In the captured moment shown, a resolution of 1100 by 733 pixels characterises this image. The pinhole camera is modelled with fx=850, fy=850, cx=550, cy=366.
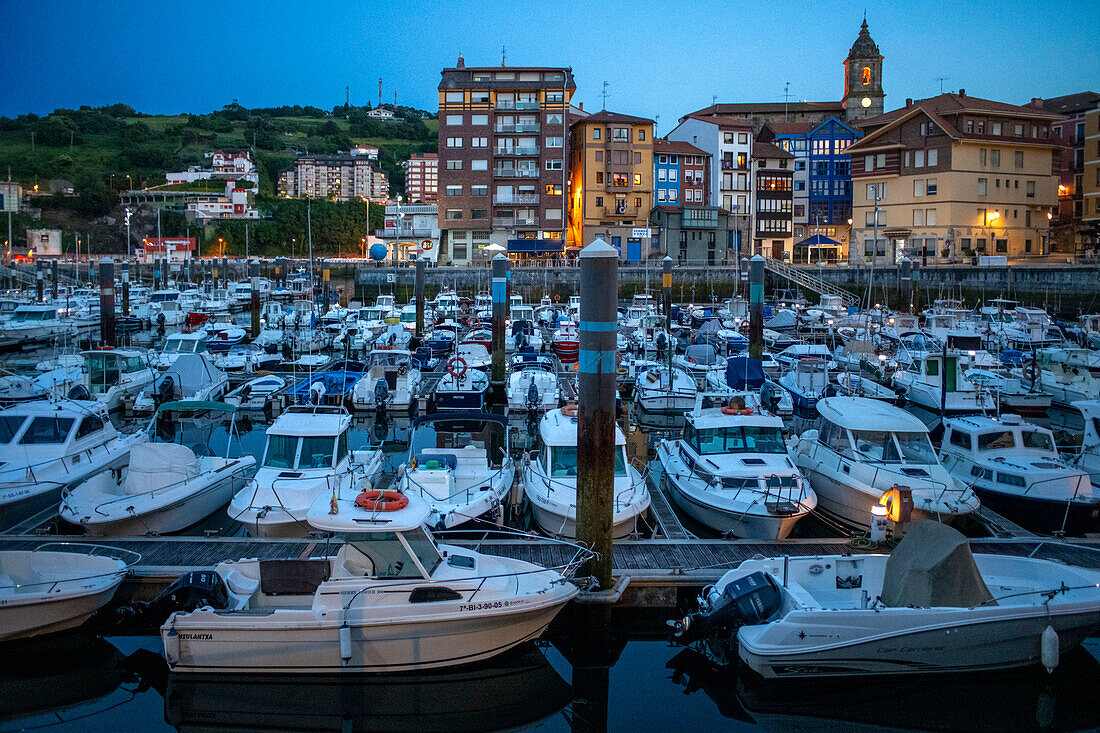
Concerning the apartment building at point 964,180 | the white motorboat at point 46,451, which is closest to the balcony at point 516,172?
the apartment building at point 964,180

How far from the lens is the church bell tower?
98438mm

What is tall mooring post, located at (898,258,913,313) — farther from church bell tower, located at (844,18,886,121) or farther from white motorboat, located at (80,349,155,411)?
church bell tower, located at (844,18,886,121)

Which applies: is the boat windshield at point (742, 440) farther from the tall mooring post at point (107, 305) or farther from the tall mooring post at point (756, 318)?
the tall mooring post at point (107, 305)

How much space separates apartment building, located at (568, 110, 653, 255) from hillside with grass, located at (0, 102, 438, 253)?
47.2 m

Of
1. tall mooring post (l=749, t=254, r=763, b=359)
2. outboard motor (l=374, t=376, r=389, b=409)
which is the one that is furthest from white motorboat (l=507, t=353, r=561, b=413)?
tall mooring post (l=749, t=254, r=763, b=359)

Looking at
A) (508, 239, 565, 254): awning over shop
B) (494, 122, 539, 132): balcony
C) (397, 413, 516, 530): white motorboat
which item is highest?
(494, 122, 539, 132): balcony

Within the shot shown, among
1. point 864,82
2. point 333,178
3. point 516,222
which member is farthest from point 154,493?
point 333,178

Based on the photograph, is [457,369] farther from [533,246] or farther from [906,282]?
[533,246]

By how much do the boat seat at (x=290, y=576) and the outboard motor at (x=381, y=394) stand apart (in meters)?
16.0

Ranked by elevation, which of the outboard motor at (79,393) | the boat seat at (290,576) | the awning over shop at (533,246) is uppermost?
the awning over shop at (533,246)

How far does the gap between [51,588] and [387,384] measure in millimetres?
16304

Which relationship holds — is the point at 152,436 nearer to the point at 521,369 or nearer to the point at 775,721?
the point at 521,369

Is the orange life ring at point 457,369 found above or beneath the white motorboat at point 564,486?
above

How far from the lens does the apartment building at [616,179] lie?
7262cm
